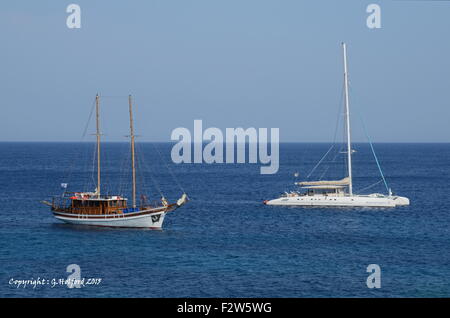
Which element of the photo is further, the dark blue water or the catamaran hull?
the catamaran hull

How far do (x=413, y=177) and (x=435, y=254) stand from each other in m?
102

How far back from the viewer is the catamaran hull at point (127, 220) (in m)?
74.6

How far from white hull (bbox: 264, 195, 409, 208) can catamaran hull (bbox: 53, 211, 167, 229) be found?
26.9 metres

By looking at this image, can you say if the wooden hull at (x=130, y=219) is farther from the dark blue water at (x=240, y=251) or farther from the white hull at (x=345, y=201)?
the white hull at (x=345, y=201)

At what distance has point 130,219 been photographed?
74938mm

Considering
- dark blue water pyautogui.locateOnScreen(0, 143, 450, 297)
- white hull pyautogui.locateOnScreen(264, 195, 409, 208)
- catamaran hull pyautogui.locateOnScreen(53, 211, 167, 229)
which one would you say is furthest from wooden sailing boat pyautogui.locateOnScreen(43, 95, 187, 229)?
white hull pyautogui.locateOnScreen(264, 195, 409, 208)

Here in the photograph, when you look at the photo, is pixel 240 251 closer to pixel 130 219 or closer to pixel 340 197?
pixel 130 219

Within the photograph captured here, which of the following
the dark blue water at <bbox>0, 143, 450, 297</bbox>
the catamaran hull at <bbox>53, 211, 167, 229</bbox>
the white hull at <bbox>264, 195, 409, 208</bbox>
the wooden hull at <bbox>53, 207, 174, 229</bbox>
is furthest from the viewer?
the white hull at <bbox>264, 195, 409, 208</bbox>

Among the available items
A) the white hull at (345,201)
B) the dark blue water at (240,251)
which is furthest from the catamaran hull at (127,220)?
the white hull at (345,201)

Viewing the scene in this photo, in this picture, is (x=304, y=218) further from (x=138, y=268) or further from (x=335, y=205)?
(x=138, y=268)

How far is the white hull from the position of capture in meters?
92.4

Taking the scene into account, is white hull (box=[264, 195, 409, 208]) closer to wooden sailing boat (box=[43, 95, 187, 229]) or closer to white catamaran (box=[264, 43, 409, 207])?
white catamaran (box=[264, 43, 409, 207])
